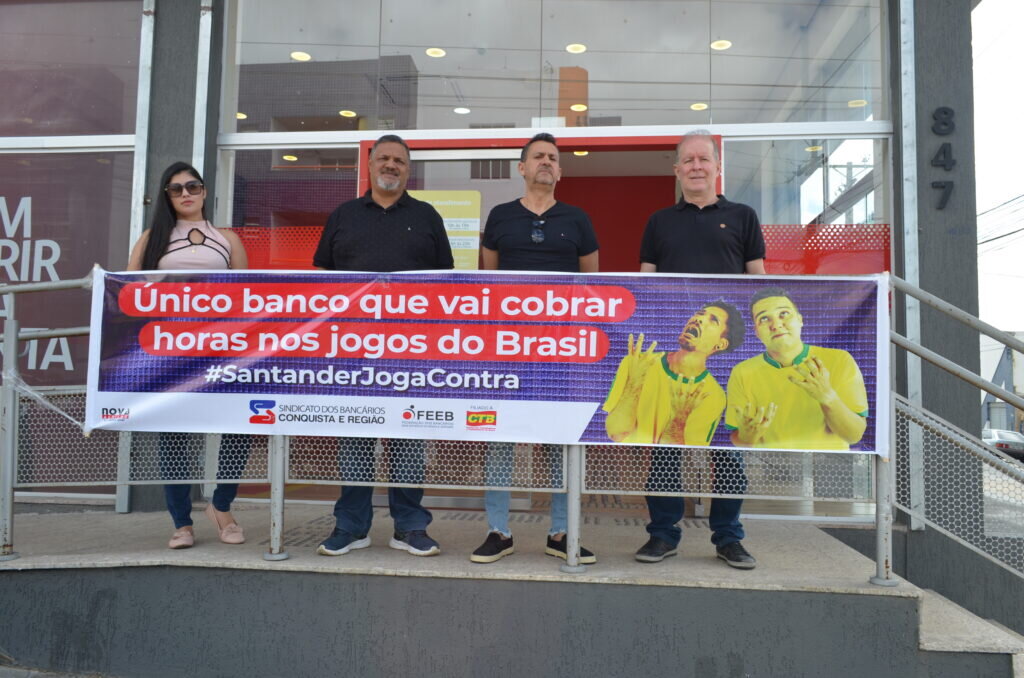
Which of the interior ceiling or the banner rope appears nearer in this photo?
the banner rope

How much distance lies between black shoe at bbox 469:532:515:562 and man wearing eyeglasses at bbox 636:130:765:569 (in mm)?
600

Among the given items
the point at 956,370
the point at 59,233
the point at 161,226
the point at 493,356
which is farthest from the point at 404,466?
the point at 59,233

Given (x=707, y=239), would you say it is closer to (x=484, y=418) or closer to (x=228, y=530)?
(x=484, y=418)

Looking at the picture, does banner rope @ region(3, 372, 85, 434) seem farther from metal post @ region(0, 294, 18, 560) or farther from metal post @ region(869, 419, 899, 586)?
metal post @ region(869, 419, 899, 586)

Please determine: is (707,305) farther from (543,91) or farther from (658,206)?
(658,206)

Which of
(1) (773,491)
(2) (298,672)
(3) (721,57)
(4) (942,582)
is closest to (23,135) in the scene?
(2) (298,672)

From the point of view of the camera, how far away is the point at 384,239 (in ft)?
11.7

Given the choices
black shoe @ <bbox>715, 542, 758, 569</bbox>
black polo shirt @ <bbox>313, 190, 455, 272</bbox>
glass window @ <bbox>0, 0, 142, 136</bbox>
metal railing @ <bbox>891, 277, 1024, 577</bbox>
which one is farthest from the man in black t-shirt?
glass window @ <bbox>0, 0, 142, 136</bbox>

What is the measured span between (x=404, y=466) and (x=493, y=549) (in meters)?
0.55

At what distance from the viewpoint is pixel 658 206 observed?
698cm

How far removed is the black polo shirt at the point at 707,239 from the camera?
3480 millimetres

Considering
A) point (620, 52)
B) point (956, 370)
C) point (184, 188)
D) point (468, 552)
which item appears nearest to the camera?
point (956, 370)

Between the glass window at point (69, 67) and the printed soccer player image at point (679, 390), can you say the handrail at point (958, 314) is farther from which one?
the glass window at point (69, 67)

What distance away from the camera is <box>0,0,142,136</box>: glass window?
5.54 m
